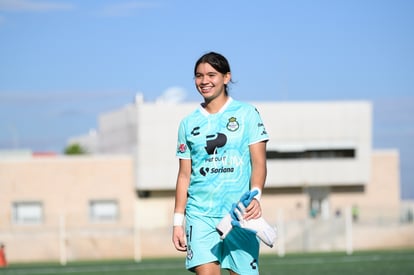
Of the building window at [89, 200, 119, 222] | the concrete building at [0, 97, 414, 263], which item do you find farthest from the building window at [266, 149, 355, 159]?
the building window at [89, 200, 119, 222]

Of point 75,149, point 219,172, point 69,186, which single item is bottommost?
point 69,186

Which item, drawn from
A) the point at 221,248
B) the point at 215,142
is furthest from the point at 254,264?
the point at 215,142

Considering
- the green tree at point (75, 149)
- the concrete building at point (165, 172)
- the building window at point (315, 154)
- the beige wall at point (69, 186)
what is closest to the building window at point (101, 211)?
the concrete building at point (165, 172)

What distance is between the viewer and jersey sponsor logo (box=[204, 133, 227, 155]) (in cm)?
711

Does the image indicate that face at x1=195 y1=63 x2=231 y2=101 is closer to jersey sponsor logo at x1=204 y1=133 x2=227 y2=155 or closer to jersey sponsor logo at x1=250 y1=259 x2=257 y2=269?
jersey sponsor logo at x1=204 y1=133 x2=227 y2=155

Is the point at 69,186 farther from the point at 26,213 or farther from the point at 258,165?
the point at 258,165

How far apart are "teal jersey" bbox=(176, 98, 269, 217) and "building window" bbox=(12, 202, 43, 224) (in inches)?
1804

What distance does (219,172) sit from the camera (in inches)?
280

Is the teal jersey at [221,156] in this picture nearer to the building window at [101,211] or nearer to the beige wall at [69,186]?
the beige wall at [69,186]

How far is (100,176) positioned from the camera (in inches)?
2106

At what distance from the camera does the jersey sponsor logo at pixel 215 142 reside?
711 centimetres

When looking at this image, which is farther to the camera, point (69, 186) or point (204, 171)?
point (69, 186)

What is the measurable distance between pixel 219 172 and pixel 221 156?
104 mm

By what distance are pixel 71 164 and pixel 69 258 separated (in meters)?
15.6
